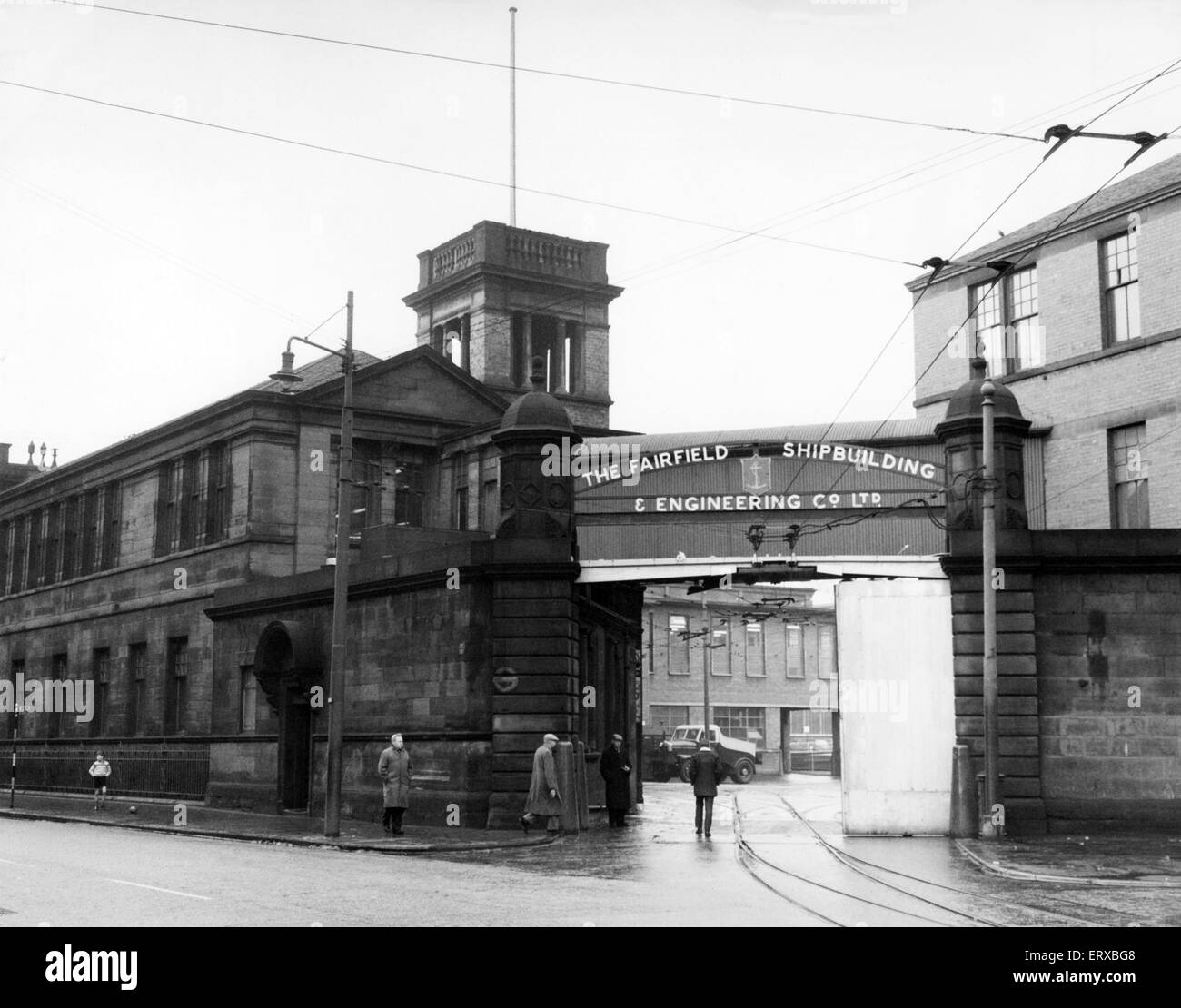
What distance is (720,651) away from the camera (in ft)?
222

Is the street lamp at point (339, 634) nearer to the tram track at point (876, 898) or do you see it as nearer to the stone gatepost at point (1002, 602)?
the tram track at point (876, 898)

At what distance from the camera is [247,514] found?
40.7 meters

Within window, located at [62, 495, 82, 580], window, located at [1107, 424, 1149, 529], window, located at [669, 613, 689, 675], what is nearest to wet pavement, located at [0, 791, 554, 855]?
window, located at [1107, 424, 1149, 529]

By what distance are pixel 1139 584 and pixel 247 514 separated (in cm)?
2496

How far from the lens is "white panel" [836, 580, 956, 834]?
77.8ft

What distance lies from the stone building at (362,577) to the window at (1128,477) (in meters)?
10.6

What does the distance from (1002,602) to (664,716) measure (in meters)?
42.9

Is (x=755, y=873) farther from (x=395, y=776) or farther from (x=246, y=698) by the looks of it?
(x=246, y=698)

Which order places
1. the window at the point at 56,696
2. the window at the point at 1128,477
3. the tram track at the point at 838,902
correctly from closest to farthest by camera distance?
the tram track at the point at 838,902 → the window at the point at 1128,477 → the window at the point at 56,696

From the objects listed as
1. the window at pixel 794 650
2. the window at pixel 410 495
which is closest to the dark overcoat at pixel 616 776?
the window at pixel 410 495

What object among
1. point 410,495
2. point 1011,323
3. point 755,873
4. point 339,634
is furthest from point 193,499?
point 755,873

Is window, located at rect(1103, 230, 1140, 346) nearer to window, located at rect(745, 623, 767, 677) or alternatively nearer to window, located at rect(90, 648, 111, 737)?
window, located at rect(90, 648, 111, 737)

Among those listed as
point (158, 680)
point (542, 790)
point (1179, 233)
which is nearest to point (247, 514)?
point (158, 680)

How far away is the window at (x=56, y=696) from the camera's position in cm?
4981
